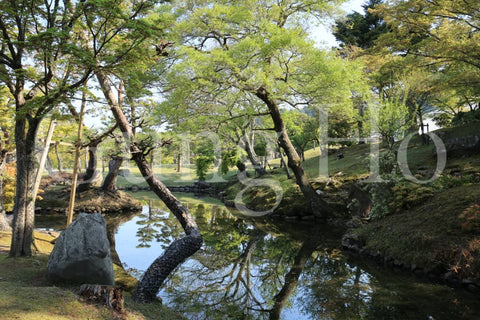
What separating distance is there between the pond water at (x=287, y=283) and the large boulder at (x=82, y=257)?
161 cm

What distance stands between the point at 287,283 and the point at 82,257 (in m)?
4.91

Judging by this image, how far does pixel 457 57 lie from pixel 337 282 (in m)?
8.44

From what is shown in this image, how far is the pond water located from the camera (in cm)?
626

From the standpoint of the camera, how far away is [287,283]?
26.3ft

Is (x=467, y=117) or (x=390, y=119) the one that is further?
(x=467, y=117)

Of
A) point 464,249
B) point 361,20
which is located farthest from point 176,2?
point 361,20

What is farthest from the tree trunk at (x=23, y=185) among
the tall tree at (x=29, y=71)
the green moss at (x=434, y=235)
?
the green moss at (x=434, y=235)

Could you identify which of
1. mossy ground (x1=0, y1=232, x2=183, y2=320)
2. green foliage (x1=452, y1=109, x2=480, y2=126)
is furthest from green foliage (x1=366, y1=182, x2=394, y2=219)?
green foliage (x1=452, y1=109, x2=480, y2=126)

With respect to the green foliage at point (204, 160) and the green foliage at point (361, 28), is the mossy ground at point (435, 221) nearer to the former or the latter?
the green foliage at point (361, 28)

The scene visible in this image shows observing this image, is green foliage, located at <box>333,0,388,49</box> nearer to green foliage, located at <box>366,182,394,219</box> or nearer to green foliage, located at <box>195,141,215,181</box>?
green foliage, located at <box>195,141,215,181</box>

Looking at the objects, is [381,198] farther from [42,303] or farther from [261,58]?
Answer: [42,303]

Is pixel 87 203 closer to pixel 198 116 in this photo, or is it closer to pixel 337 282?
pixel 198 116

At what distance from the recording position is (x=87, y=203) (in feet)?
62.0

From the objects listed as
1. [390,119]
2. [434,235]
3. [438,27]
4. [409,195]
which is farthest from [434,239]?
[438,27]
